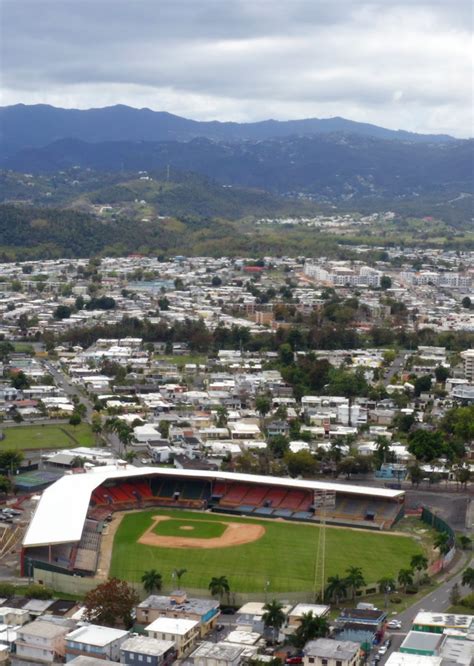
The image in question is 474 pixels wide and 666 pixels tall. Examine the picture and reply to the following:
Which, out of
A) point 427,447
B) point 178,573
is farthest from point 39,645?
point 427,447

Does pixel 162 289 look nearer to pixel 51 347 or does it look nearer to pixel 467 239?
pixel 51 347

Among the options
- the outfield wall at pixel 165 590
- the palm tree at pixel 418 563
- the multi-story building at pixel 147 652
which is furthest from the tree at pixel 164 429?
the multi-story building at pixel 147 652

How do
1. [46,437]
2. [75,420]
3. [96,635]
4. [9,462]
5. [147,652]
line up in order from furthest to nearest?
1. [75,420]
2. [46,437]
3. [9,462]
4. [96,635]
5. [147,652]

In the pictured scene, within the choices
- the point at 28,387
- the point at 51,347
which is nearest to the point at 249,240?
the point at 51,347

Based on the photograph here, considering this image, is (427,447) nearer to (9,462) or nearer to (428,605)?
(428,605)

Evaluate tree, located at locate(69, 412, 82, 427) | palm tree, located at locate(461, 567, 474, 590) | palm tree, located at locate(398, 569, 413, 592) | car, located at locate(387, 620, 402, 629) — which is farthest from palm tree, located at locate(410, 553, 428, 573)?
tree, located at locate(69, 412, 82, 427)

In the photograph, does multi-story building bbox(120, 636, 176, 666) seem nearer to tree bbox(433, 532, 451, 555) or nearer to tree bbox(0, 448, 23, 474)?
tree bbox(433, 532, 451, 555)
